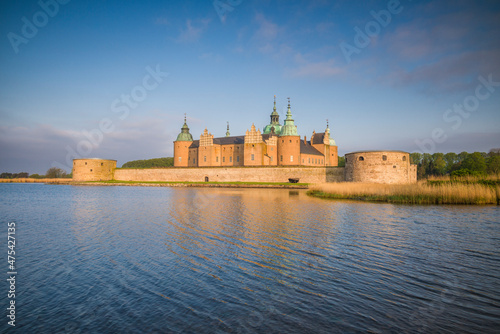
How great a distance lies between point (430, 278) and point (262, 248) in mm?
4283

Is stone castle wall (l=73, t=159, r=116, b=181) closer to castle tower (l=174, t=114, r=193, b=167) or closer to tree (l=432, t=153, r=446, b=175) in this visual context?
castle tower (l=174, t=114, r=193, b=167)

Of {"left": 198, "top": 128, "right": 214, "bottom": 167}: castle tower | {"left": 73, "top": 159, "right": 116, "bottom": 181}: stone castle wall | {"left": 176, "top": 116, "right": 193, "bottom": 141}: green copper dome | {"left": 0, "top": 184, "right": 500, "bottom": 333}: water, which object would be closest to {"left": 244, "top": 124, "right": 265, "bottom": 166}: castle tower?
{"left": 198, "top": 128, "right": 214, "bottom": 167}: castle tower

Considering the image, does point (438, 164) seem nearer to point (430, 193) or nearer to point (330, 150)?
point (330, 150)

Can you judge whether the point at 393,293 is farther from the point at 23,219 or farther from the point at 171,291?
the point at 23,219

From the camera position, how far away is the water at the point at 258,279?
4664 millimetres

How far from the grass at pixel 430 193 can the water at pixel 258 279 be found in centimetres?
910

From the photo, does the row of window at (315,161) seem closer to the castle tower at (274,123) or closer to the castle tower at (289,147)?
the castle tower at (289,147)

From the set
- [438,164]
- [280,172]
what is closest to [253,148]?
[280,172]

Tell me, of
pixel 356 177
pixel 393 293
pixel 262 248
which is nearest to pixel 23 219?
pixel 262 248

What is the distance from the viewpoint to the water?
4.66 m

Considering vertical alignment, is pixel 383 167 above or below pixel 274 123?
below

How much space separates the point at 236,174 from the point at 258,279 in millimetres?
49247

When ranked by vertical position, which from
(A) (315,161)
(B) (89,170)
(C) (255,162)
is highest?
(A) (315,161)

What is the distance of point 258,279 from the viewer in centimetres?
646
